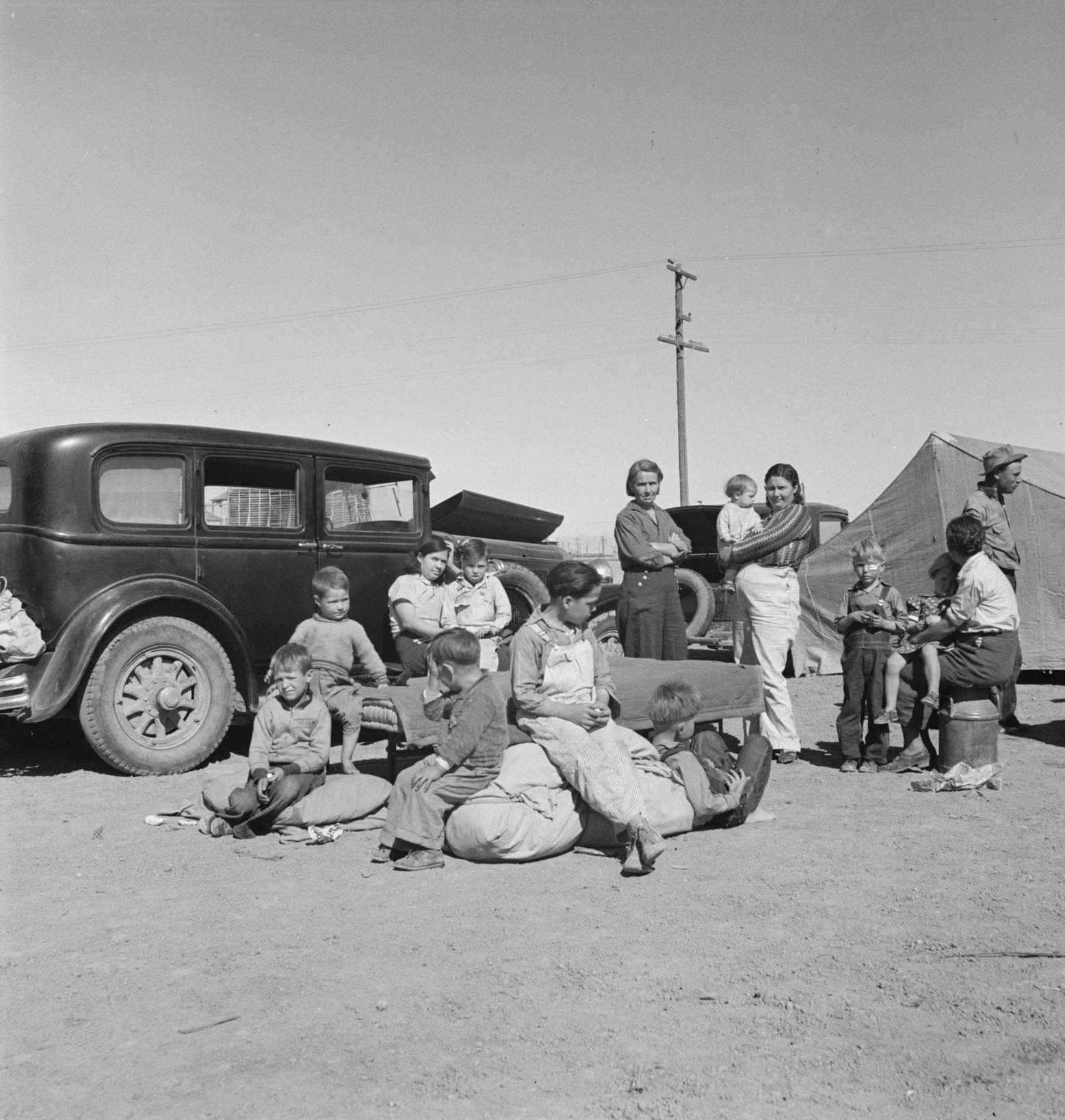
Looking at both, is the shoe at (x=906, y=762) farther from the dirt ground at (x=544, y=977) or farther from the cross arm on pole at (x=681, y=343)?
the cross arm on pole at (x=681, y=343)

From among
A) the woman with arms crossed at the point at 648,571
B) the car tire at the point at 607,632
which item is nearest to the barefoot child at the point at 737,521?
the woman with arms crossed at the point at 648,571

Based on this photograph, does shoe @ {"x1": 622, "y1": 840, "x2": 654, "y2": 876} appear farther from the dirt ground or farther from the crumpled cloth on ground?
the crumpled cloth on ground

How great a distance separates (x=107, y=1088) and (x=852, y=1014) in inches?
75.7

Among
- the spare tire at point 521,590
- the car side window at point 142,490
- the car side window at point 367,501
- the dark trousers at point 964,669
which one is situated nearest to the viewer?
the dark trousers at point 964,669

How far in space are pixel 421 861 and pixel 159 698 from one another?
8.60 ft

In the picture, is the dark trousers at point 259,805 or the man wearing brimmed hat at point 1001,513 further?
the man wearing brimmed hat at point 1001,513

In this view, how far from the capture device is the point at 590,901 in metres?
4.06

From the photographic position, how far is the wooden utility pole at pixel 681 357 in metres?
25.3

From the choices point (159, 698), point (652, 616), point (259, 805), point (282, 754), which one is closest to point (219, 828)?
point (259, 805)

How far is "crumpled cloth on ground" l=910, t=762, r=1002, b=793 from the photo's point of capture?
5941mm

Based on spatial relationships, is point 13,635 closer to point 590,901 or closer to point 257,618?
point 257,618

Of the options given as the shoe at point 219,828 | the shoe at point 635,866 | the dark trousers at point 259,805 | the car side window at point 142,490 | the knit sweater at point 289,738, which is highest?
the car side window at point 142,490

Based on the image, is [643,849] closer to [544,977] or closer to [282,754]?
[544,977]

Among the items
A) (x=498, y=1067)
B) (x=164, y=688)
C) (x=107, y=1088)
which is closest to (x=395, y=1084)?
(x=498, y=1067)
